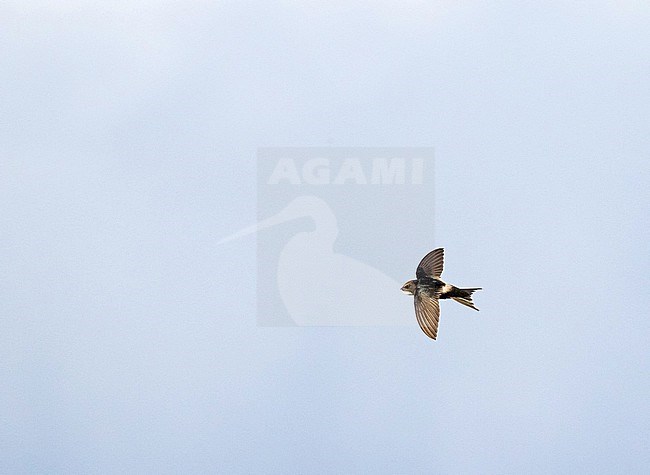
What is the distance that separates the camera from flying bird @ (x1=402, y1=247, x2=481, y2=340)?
23.8 metres

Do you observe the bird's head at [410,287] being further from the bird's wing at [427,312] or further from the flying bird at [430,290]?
the bird's wing at [427,312]

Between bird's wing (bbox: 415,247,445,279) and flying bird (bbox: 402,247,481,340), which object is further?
bird's wing (bbox: 415,247,445,279)

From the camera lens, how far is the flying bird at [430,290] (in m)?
23.8

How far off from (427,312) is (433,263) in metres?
1.82

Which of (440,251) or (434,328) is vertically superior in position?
(440,251)

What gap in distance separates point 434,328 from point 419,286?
172 centimetres

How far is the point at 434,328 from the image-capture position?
78.2 ft

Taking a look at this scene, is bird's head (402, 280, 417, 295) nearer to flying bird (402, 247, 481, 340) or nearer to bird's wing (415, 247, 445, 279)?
flying bird (402, 247, 481, 340)

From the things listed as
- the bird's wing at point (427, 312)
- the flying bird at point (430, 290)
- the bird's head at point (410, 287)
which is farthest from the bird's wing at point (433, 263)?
the bird's wing at point (427, 312)

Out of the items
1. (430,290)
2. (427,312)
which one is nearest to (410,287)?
(430,290)

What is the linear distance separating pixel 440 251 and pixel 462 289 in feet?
6.23

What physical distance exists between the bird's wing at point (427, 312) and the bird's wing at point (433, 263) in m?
0.83

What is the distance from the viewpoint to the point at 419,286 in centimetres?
2472

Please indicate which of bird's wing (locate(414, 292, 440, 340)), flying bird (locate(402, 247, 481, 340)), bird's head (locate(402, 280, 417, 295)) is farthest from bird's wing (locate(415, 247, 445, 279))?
bird's wing (locate(414, 292, 440, 340))
